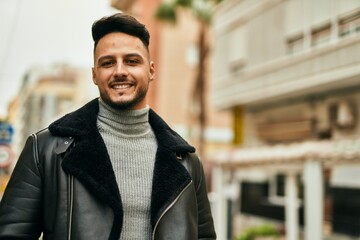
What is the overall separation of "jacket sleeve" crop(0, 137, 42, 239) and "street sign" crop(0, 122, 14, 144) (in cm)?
697

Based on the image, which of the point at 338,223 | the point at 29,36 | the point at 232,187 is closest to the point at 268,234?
the point at 338,223

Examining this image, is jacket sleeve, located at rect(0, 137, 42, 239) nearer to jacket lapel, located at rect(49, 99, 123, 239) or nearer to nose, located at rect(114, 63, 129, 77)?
jacket lapel, located at rect(49, 99, 123, 239)

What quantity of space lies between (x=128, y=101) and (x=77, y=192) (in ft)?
1.29

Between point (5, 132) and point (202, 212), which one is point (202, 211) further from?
point (5, 132)

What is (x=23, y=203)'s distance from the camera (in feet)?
5.21

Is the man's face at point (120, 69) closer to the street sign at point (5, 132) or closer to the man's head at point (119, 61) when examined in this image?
the man's head at point (119, 61)

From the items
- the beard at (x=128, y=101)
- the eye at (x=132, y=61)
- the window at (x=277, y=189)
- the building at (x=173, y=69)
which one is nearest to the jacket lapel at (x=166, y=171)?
the beard at (x=128, y=101)

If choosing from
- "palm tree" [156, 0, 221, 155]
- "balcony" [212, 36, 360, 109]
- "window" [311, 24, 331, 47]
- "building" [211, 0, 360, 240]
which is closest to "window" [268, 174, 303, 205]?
"building" [211, 0, 360, 240]

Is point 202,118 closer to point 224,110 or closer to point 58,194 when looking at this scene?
point 224,110

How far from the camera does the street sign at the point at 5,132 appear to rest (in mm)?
8172

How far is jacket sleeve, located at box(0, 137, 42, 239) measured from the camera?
61.7 inches

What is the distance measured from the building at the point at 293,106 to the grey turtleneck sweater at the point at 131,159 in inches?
262

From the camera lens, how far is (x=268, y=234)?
37.0ft

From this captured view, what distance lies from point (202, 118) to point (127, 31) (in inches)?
646
